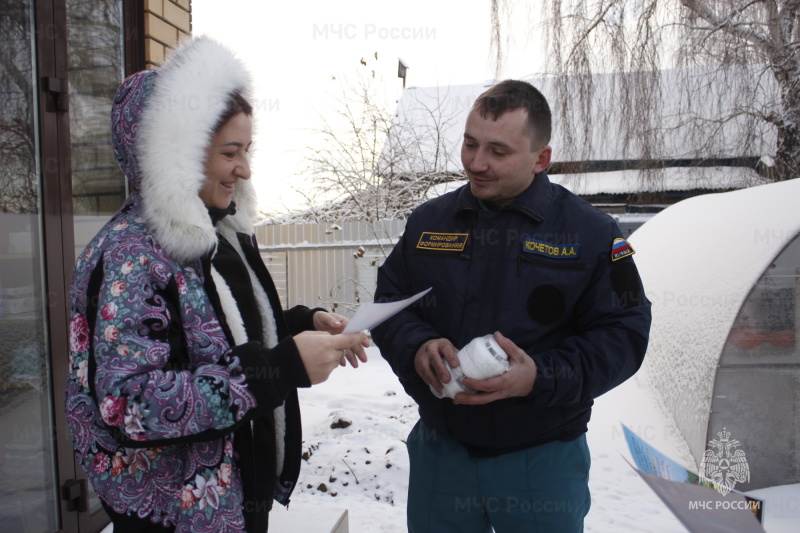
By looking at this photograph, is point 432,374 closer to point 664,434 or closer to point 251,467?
point 251,467

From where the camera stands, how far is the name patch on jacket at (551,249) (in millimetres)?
1795

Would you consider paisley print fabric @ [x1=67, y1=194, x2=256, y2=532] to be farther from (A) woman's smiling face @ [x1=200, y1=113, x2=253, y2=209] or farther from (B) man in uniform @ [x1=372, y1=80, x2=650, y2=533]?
(B) man in uniform @ [x1=372, y1=80, x2=650, y2=533]

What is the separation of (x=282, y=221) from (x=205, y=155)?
8.15m

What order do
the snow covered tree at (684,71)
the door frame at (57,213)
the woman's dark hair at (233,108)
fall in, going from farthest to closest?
the snow covered tree at (684,71)
the door frame at (57,213)
the woman's dark hair at (233,108)

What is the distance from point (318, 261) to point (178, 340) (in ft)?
26.3

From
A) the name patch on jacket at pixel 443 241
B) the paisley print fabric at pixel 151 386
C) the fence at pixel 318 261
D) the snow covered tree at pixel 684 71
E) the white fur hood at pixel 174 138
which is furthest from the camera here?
the fence at pixel 318 261

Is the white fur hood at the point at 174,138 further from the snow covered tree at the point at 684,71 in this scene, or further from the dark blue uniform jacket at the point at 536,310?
the snow covered tree at the point at 684,71

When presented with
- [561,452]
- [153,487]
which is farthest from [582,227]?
[153,487]

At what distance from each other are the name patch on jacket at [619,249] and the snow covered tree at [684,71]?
20.2 ft

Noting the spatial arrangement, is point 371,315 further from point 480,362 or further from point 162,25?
point 162,25

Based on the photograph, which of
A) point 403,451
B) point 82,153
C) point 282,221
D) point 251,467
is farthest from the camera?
point 282,221

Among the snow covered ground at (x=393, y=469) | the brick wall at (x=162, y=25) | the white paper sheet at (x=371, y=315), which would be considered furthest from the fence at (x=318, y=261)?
the white paper sheet at (x=371, y=315)

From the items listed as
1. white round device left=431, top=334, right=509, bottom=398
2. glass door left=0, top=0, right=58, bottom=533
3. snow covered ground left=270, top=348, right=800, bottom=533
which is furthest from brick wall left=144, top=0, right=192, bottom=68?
snow covered ground left=270, top=348, right=800, bottom=533

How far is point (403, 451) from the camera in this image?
15.0 feet
